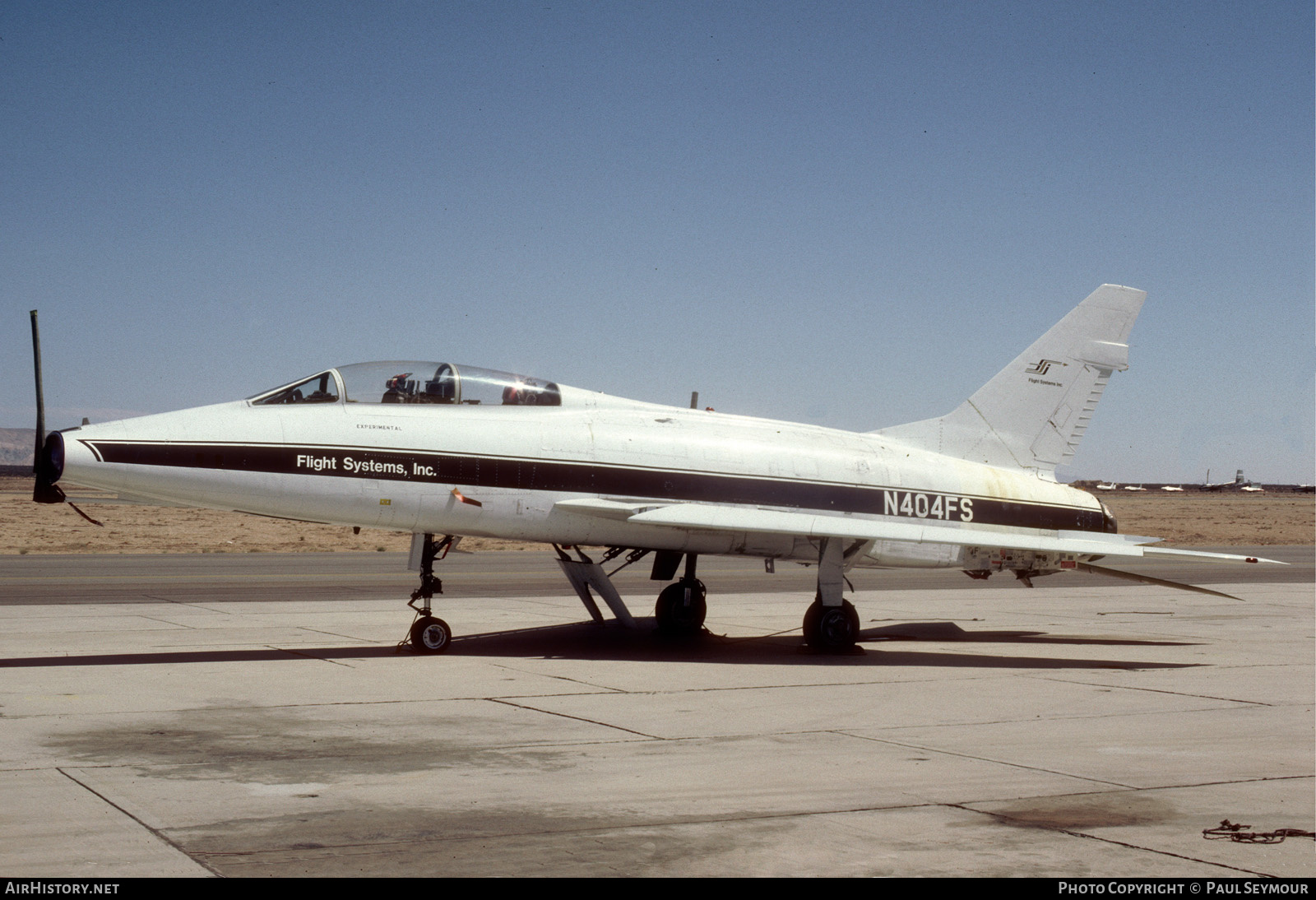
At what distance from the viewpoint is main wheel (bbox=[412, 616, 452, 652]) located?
14.3 meters

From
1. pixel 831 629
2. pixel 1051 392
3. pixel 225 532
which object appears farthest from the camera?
pixel 225 532

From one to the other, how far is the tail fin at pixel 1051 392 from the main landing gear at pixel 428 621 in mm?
7662

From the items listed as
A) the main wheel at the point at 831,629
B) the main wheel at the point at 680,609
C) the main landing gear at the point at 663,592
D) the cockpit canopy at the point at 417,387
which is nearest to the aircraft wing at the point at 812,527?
the main wheel at the point at 831,629

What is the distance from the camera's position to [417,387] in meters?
14.4

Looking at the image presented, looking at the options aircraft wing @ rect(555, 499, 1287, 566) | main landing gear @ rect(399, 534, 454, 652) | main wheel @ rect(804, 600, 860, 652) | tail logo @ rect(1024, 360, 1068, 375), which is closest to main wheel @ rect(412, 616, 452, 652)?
main landing gear @ rect(399, 534, 454, 652)

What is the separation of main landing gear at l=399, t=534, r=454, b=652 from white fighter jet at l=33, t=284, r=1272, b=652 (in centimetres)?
2

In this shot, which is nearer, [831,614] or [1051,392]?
[831,614]

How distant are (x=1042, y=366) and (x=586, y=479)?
24.7ft

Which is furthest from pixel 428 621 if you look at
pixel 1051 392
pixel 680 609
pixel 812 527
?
pixel 1051 392

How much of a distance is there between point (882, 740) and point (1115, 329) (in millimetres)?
10677

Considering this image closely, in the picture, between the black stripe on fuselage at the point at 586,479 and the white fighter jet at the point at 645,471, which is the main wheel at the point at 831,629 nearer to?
the white fighter jet at the point at 645,471

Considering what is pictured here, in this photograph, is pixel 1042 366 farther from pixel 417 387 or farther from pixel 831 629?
pixel 417 387

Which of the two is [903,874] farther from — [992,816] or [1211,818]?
[1211,818]

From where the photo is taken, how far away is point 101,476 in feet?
41.1
